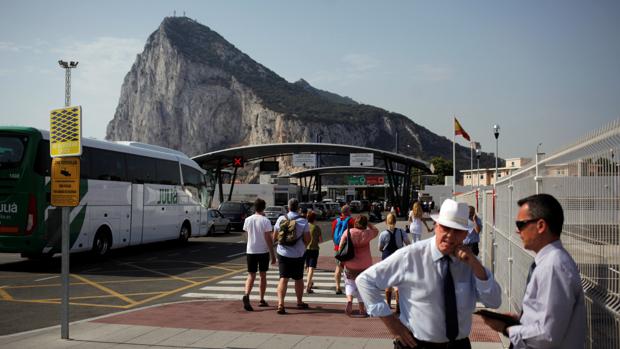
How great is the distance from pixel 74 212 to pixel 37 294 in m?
5.15

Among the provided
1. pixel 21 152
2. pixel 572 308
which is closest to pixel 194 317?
pixel 572 308

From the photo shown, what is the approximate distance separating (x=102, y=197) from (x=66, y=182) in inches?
437

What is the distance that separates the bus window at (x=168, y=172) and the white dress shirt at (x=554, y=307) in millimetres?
20340

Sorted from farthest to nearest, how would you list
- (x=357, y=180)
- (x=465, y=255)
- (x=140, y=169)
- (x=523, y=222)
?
(x=357, y=180) < (x=140, y=169) < (x=465, y=255) < (x=523, y=222)

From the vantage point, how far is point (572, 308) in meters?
3.03

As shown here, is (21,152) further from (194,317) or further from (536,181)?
(536,181)

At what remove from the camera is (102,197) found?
60.0ft

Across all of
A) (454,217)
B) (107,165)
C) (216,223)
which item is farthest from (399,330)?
(216,223)

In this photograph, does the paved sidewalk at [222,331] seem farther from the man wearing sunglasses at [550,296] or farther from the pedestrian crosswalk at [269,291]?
the man wearing sunglasses at [550,296]

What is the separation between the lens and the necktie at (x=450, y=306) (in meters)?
3.57

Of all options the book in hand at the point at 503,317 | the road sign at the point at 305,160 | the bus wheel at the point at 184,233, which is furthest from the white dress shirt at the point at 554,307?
the road sign at the point at 305,160

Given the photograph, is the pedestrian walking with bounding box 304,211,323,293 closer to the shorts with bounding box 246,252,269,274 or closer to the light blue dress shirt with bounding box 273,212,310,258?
the shorts with bounding box 246,252,269,274

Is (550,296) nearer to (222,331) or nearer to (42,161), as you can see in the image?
(222,331)

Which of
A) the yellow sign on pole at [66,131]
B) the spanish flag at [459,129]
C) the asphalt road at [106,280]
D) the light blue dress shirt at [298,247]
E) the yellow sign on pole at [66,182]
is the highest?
the spanish flag at [459,129]
